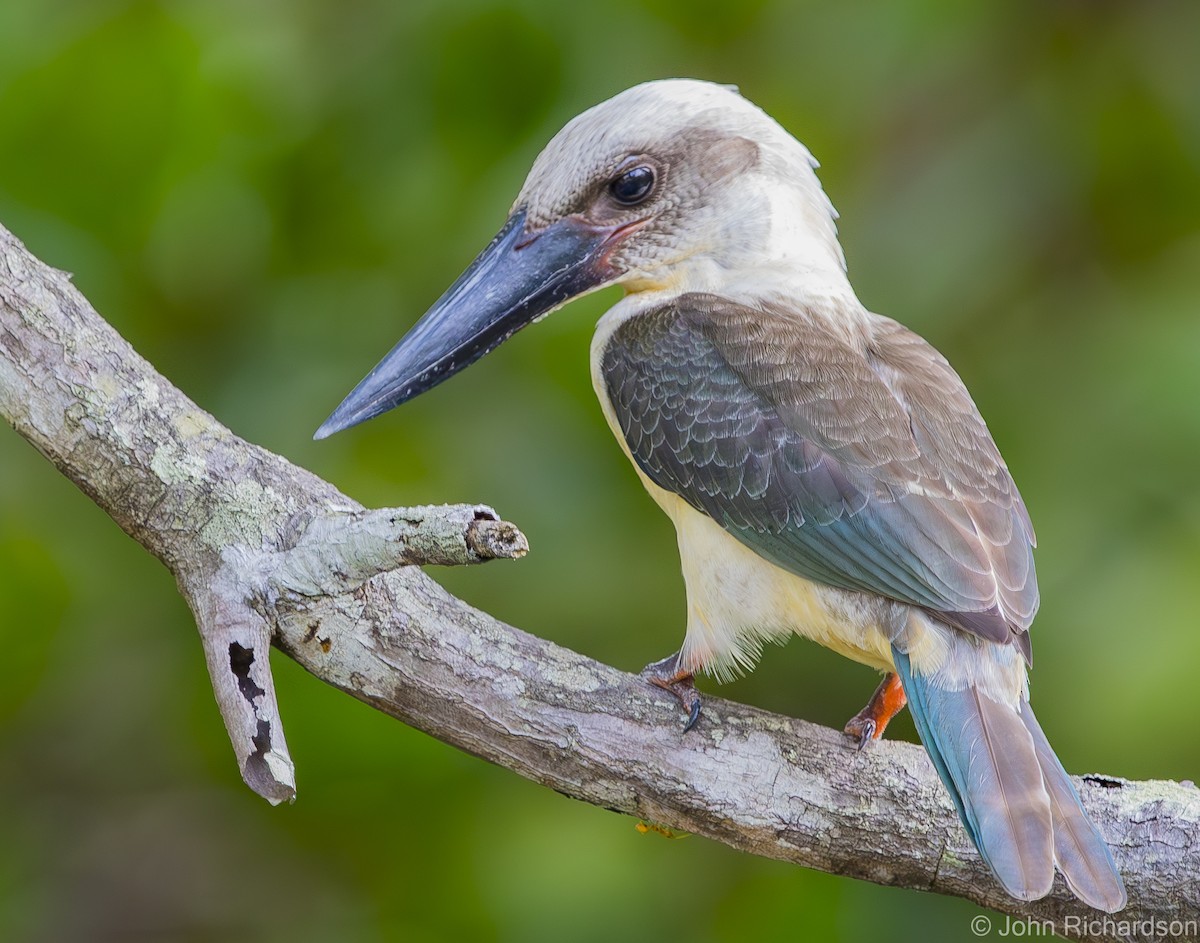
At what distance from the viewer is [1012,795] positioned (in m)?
2.22

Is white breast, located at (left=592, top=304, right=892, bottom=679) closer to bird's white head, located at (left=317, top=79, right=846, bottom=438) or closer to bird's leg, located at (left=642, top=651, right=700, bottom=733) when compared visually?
bird's leg, located at (left=642, top=651, right=700, bottom=733)

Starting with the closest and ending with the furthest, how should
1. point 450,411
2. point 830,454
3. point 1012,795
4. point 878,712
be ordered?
point 1012,795 < point 830,454 < point 878,712 < point 450,411

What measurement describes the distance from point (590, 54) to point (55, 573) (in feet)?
5.36

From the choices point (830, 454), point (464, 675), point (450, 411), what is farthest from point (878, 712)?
point (450, 411)

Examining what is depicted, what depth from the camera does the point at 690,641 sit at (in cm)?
269

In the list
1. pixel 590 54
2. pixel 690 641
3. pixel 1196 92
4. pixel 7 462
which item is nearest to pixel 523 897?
pixel 690 641

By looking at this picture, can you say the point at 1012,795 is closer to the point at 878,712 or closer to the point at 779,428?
the point at 878,712

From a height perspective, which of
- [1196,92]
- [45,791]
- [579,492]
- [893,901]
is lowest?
[893,901]

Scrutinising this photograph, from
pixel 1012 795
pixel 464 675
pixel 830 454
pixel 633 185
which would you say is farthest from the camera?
pixel 633 185

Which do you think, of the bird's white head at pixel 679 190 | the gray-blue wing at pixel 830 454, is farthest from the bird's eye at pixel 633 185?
the gray-blue wing at pixel 830 454

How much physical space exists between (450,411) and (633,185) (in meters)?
0.67

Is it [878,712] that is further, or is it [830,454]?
[878,712]

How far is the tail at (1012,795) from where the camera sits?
7.07ft

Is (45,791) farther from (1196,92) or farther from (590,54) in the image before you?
(1196,92)
